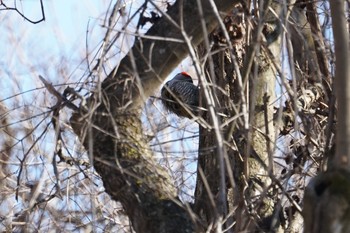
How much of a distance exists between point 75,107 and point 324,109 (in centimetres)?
180

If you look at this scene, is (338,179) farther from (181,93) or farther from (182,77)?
(182,77)

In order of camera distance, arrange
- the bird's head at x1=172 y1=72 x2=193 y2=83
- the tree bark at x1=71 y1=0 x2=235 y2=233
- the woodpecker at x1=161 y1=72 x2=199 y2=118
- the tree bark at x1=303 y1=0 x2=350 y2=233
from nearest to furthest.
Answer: the tree bark at x1=303 y1=0 x2=350 y2=233 < the tree bark at x1=71 y1=0 x2=235 y2=233 < the woodpecker at x1=161 y1=72 x2=199 y2=118 < the bird's head at x1=172 y1=72 x2=193 y2=83

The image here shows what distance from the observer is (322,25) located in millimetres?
4637

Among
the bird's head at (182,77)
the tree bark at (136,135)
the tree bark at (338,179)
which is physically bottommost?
the tree bark at (338,179)

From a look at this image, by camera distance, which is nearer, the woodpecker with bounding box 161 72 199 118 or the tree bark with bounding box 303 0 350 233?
the tree bark with bounding box 303 0 350 233

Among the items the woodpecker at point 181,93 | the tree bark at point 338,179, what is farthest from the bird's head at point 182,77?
the tree bark at point 338,179

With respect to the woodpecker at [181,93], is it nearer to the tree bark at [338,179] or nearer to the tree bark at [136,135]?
the tree bark at [136,135]

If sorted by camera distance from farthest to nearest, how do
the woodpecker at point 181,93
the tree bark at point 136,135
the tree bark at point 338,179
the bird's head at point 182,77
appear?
1. the bird's head at point 182,77
2. the woodpecker at point 181,93
3. the tree bark at point 136,135
4. the tree bark at point 338,179

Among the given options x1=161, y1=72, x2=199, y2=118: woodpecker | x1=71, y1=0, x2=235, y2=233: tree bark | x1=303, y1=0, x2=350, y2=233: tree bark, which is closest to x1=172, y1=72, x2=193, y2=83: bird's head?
x1=161, y1=72, x2=199, y2=118: woodpecker

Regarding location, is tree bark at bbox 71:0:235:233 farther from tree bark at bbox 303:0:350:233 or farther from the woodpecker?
the woodpecker

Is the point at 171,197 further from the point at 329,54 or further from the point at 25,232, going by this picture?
the point at 25,232

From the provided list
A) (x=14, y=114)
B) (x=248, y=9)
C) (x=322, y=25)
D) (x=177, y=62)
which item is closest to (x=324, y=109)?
(x=322, y=25)

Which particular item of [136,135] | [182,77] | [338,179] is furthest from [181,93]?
[338,179]

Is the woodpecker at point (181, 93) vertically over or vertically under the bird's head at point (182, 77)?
under
